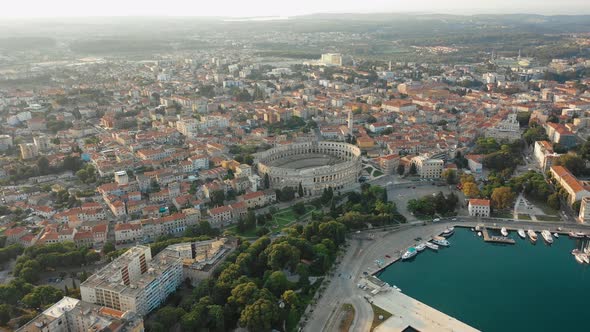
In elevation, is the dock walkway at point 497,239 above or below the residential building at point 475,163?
below

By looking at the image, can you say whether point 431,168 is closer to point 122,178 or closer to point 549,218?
point 549,218

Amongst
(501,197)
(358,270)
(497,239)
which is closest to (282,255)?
(358,270)

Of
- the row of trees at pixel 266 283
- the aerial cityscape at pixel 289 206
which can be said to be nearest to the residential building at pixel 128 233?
the aerial cityscape at pixel 289 206

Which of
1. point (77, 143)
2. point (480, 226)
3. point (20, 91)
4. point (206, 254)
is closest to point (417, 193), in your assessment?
point (480, 226)

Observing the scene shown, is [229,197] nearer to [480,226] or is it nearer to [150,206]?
[150,206]

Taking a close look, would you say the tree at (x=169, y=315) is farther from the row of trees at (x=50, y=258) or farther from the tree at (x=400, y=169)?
the tree at (x=400, y=169)

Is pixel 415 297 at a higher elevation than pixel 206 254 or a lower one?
lower
